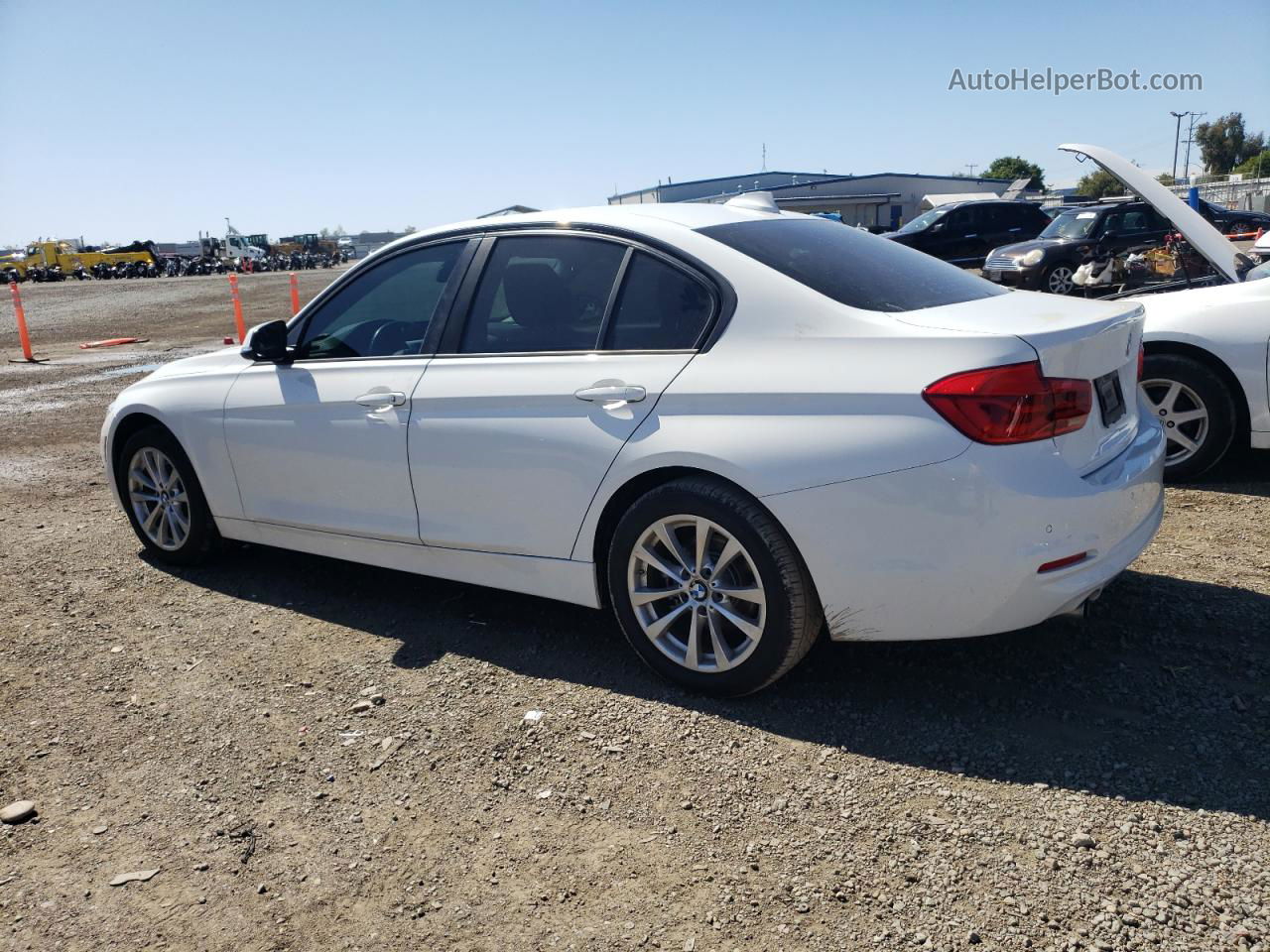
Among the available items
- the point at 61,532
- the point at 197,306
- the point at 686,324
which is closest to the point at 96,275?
the point at 197,306

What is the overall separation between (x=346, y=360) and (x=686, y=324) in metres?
1.65

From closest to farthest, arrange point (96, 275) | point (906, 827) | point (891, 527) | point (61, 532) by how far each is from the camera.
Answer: point (906, 827) < point (891, 527) < point (61, 532) < point (96, 275)

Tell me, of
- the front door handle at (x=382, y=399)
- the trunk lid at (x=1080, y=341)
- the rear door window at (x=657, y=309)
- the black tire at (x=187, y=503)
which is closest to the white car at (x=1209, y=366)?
the trunk lid at (x=1080, y=341)

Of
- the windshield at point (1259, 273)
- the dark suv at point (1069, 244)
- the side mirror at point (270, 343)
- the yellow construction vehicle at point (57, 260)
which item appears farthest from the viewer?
the yellow construction vehicle at point (57, 260)

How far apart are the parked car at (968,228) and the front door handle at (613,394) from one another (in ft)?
66.2

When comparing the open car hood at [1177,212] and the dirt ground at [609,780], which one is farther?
the open car hood at [1177,212]

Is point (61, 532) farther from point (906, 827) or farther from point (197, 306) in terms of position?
point (197, 306)

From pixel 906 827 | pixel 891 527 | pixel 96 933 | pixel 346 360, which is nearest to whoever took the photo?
pixel 96 933

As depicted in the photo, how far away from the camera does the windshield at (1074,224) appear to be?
17578mm

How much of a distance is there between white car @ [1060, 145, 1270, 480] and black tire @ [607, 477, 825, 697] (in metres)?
3.30

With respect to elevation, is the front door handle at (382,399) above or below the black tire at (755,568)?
above

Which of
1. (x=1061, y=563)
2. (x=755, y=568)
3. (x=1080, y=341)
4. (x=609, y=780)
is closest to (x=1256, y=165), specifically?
(x=1080, y=341)

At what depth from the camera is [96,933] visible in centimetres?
254

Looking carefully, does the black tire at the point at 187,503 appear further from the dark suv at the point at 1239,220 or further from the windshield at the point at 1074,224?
the dark suv at the point at 1239,220
